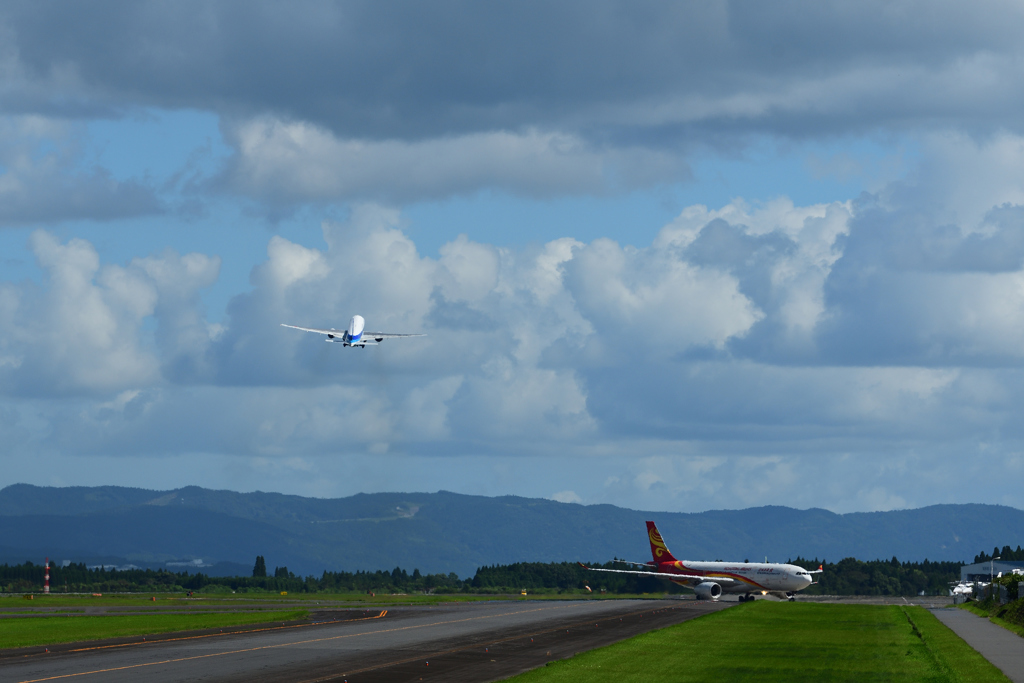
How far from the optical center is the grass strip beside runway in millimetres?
72812

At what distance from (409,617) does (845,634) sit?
34912 mm

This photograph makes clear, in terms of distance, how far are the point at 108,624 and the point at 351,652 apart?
1268 inches

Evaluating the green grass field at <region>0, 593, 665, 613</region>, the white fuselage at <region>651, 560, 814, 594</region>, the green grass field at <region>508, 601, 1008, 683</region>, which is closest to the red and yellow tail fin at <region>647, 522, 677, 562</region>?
the white fuselage at <region>651, 560, 814, 594</region>

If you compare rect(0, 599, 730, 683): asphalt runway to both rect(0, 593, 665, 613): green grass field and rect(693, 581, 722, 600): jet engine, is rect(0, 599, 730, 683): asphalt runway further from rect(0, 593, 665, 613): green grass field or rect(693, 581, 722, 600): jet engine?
rect(693, 581, 722, 600): jet engine

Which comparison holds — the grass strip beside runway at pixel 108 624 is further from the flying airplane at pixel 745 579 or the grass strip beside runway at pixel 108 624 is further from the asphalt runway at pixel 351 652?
the flying airplane at pixel 745 579

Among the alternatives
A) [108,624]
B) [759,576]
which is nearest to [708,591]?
[759,576]

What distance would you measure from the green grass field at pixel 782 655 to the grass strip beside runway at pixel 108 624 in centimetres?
3071

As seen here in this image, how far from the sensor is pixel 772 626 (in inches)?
3383

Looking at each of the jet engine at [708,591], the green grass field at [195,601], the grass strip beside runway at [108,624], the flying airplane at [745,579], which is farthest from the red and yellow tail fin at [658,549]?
the grass strip beside runway at [108,624]

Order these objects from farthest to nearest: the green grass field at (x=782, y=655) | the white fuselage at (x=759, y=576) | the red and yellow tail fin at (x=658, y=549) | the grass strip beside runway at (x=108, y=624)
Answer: the red and yellow tail fin at (x=658, y=549), the white fuselage at (x=759, y=576), the grass strip beside runway at (x=108, y=624), the green grass field at (x=782, y=655)

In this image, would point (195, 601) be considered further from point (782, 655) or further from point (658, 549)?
point (782, 655)

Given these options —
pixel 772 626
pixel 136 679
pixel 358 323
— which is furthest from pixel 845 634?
pixel 358 323

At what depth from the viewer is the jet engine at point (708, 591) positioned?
484 ft

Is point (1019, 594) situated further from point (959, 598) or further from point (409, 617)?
point (959, 598)
